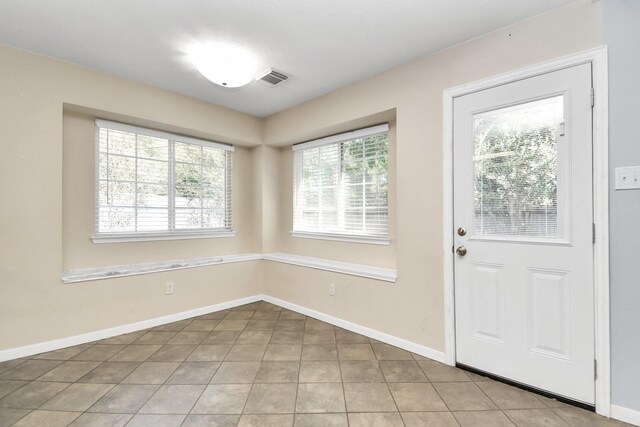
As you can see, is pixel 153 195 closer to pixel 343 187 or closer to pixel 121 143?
pixel 121 143

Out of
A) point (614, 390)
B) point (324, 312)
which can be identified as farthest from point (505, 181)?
point (324, 312)

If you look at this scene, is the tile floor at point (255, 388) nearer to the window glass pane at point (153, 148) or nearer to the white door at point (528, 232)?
the white door at point (528, 232)

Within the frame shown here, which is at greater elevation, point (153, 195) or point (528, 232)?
point (153, 195)

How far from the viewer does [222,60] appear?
237 centimetres

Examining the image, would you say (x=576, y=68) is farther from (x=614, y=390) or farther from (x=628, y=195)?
(x=614, y=390)

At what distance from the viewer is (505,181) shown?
2.07 meters

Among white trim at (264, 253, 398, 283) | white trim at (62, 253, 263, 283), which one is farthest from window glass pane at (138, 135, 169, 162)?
white trim at (264, 253, 398, 283)

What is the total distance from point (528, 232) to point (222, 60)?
8.74ft

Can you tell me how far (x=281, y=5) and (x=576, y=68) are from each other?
6.24ft

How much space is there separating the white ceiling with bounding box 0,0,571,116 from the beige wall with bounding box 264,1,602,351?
0.39ft

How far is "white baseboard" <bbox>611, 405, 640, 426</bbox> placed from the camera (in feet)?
5.32

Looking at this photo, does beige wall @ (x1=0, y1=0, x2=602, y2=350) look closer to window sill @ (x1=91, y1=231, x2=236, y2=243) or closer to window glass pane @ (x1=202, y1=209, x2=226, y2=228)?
window sill @ (x1=91, y1=231, x2=236, y2=243)

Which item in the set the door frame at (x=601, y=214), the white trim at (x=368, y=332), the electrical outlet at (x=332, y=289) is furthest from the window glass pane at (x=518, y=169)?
the electrical outlet at (x=332, y=289)

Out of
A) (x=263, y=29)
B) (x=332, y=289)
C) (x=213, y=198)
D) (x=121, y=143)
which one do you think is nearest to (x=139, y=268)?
(x=213, y=198)
